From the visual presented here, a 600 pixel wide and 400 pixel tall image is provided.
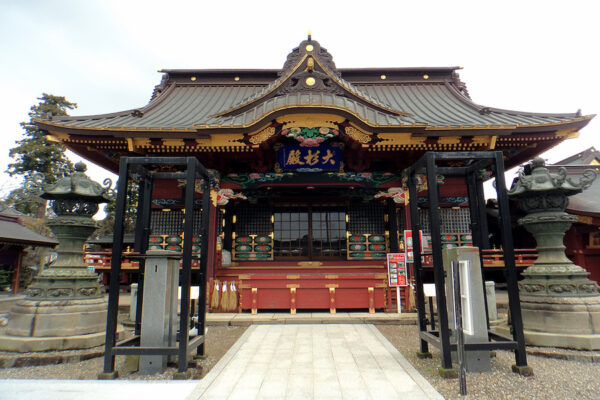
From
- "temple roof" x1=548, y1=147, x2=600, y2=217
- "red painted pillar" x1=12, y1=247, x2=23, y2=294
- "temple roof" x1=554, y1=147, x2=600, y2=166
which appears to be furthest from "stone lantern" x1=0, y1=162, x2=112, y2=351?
"temple roof" x1=554, y1=147, x2=600, y2=166

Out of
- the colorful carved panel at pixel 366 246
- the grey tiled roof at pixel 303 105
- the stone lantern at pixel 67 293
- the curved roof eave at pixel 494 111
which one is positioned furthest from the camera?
the colorful carved panel at pixel 366 246

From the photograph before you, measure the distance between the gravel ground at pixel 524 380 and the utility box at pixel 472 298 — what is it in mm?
170

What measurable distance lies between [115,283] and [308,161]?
620 cm

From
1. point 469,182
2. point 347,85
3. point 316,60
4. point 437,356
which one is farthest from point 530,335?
point 316,60

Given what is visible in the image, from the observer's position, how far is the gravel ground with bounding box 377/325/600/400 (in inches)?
136

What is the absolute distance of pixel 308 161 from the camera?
9.40 meters

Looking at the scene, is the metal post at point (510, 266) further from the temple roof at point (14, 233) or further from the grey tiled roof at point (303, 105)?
the temple roof at point (14, 233)

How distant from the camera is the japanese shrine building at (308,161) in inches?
325

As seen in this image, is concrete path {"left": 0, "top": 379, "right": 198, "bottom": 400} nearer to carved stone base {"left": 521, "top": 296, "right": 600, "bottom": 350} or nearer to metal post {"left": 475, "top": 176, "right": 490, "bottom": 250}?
carved stone base {"left": 521, "top": 296, "right": 600, "bottom": 350}

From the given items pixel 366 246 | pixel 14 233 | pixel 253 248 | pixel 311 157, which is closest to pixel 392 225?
pixel 366 246

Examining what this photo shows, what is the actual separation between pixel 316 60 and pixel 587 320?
872 cm

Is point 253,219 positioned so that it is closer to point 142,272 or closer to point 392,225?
point 392,225

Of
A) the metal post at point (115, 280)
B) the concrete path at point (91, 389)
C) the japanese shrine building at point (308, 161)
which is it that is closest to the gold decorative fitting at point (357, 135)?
the japanese shrine building at point (308, 161)

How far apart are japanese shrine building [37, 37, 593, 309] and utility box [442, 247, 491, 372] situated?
405 centimetres
